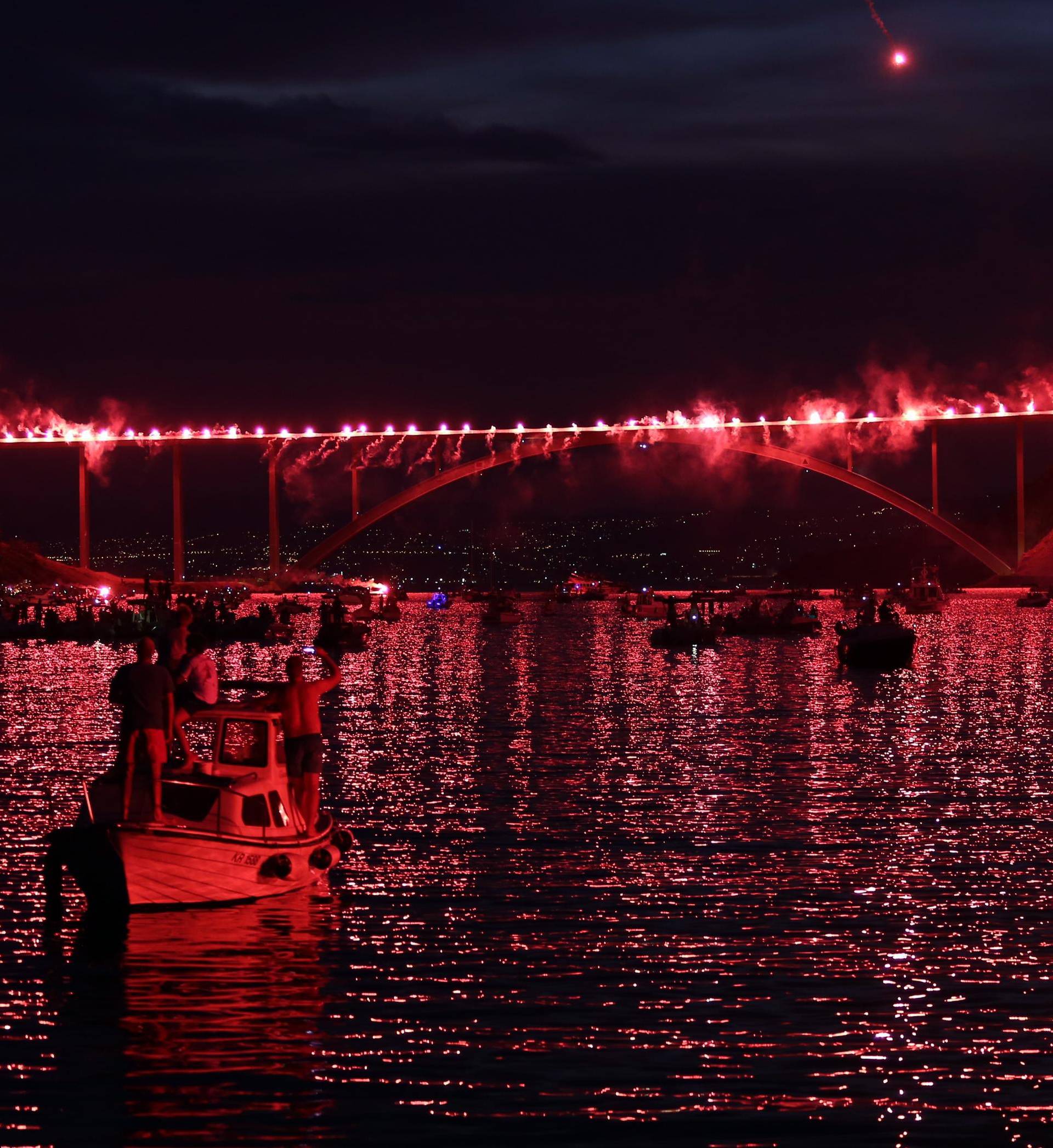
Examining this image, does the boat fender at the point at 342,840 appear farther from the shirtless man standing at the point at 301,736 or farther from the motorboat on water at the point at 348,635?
the motorboat on water at the point at 348,635

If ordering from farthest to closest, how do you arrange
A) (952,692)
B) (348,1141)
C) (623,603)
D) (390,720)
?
(623,603) → (952,692) → (390,720) → (348,1141)

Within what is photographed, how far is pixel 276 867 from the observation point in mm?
17234

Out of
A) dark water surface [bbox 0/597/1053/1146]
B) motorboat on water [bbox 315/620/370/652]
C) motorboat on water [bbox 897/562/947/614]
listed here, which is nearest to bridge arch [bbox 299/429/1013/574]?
motorboat on water [bbox 897/562/947/614]

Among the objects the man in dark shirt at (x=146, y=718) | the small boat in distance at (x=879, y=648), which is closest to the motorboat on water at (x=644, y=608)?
the small boat in distance at (x=879, y=648)

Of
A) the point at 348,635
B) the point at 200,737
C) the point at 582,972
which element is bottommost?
the point at 582,972

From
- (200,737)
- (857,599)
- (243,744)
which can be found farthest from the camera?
(857,599)

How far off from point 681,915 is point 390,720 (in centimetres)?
2406

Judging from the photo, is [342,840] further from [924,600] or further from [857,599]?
[857,599]

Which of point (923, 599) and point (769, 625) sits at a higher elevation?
point (923, 599)

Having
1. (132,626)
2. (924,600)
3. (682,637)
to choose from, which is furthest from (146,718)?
(924,600)

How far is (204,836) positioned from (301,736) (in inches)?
59.4

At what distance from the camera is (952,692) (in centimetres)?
5019

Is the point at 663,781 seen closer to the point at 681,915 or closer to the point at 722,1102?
the point at 681,915

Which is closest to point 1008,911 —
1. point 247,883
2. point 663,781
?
point 247,883
